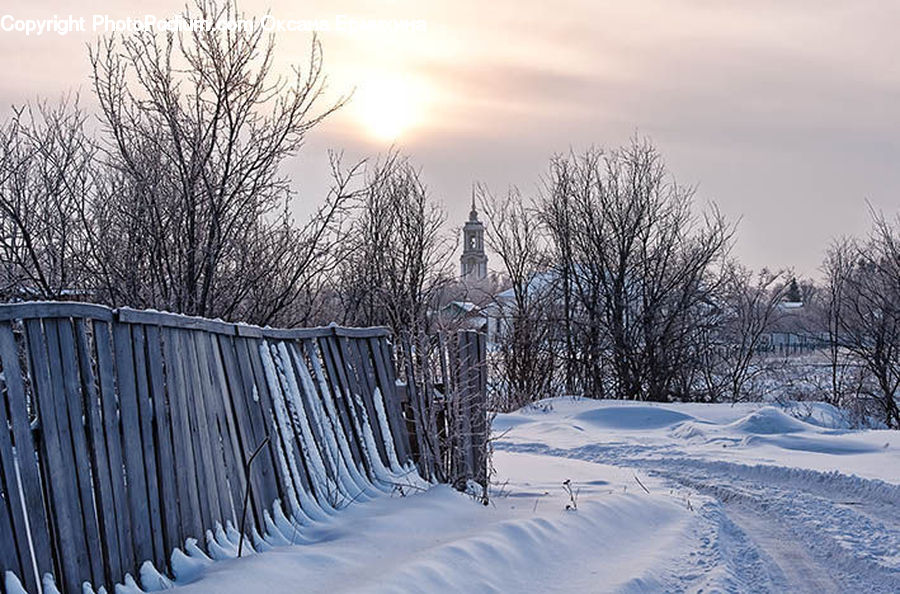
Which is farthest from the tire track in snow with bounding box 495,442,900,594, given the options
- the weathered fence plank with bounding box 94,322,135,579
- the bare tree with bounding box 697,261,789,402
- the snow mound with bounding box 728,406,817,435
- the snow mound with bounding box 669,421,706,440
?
the bare tree with bounding box 697,261,789,402

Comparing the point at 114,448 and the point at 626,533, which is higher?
the point at 114,448

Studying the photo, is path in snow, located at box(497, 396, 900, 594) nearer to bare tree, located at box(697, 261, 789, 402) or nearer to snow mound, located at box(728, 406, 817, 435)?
snow mound, located at box(728, 406, 817, 435)

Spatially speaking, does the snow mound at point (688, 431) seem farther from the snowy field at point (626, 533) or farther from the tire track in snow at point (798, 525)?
the tire track in snow at point (798, 525)

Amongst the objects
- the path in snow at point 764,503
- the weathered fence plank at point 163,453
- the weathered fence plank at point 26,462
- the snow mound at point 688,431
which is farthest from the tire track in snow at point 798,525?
the weathered fence plank at point 26,462

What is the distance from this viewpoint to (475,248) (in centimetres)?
3016

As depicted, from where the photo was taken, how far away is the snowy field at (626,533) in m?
5.40

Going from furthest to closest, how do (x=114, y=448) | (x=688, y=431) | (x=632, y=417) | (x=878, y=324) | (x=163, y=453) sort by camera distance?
1. (x=878, y=324)
2. (x=632, y=417)
3. (x=688, y=431)
4. (x=163, y=453)
5. (x=114, y=448)

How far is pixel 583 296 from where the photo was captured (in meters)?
27.6

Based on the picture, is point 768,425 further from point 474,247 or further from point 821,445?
point 474,247

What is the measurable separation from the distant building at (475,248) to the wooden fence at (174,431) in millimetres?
20233

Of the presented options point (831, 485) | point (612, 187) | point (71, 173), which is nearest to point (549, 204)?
point (612, 187)

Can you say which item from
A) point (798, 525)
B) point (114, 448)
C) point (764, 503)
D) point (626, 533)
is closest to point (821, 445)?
point (764, 503)

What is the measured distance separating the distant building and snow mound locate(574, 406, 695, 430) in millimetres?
10644

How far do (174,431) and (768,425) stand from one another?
39.4 feet
